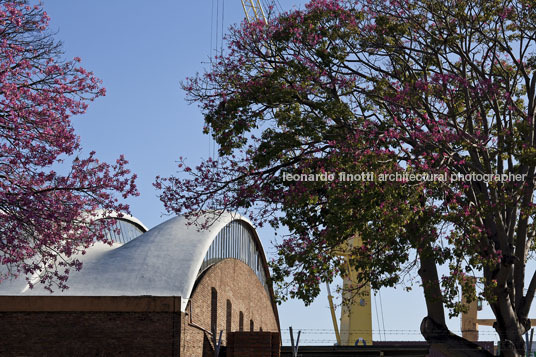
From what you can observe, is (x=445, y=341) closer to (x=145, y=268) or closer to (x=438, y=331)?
(x=438, y=331)

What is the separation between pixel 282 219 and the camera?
18.7 metres

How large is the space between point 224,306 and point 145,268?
6.70 meters

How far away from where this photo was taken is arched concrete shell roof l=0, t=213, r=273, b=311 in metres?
27.1

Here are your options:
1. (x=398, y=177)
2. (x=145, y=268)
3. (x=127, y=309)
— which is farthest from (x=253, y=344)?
(x=398, y=177)

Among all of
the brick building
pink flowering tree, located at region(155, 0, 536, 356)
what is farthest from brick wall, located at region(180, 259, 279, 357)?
pink flowering tree, located at region(155, 0, 536, 356)

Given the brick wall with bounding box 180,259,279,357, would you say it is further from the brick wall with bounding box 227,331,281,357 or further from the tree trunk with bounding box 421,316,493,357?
the tree trunk with bounding box 421,316,493,357

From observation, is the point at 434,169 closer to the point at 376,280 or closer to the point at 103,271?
the point at 376,280

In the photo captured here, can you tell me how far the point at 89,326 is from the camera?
2623 centimetres

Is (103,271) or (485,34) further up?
(485,34)

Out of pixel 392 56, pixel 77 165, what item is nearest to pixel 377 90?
pixel 392 56

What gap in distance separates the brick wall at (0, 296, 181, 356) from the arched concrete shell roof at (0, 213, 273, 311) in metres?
0.54

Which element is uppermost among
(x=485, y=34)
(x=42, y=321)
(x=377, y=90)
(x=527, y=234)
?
(x=485, y=34)

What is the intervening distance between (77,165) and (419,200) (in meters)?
7.86

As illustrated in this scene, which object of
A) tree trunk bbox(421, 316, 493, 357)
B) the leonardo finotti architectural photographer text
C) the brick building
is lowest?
tree trunk bbox(421, 316, 493, 357)
